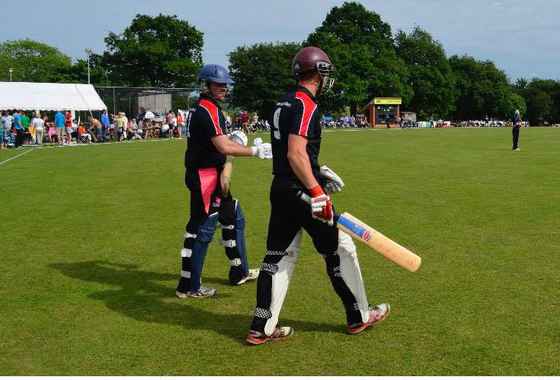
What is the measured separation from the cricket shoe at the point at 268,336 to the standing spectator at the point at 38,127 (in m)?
37.6

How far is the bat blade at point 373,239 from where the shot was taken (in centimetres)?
504

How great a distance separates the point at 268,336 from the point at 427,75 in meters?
106

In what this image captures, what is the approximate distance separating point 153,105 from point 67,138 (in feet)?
37.0

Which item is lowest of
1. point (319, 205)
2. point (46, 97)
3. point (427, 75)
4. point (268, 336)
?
point (268, 336)

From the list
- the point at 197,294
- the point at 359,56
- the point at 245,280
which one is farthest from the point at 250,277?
the point at 359,56

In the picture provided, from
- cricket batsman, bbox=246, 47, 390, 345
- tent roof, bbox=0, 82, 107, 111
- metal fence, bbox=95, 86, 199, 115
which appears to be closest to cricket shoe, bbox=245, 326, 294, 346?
cricket batsman, bbox=246, 47, 390, 345

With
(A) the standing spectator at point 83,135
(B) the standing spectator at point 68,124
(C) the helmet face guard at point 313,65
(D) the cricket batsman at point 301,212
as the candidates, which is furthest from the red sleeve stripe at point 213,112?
(A) the standing spectator at point 83,135

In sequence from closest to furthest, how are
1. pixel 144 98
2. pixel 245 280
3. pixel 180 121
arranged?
pixel 245 280 → pixel 180 121 → pixel 144 98

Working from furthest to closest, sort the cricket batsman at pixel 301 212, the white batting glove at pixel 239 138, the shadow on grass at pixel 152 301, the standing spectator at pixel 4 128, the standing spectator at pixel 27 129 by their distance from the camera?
the standing spectator at pixel 27 129 < the standing spectator at pixel 4 128 < the white batting glove at pixel 239 138 < the shadow on grass at pixel 152 301 < the cricket batsman at pixel 301 212

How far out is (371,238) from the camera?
199 inches

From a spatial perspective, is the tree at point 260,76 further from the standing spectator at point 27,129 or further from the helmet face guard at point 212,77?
the helmet face guard at point 212,77

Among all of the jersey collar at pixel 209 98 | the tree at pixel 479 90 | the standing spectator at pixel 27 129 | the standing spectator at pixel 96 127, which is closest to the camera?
the jersey collar at pixel 209 98

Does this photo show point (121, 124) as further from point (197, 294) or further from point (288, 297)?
point (288, 297)

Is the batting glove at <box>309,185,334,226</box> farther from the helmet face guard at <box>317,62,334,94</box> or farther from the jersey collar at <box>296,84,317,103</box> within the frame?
the helmet face guard at <box>317,62,334,94</box>
